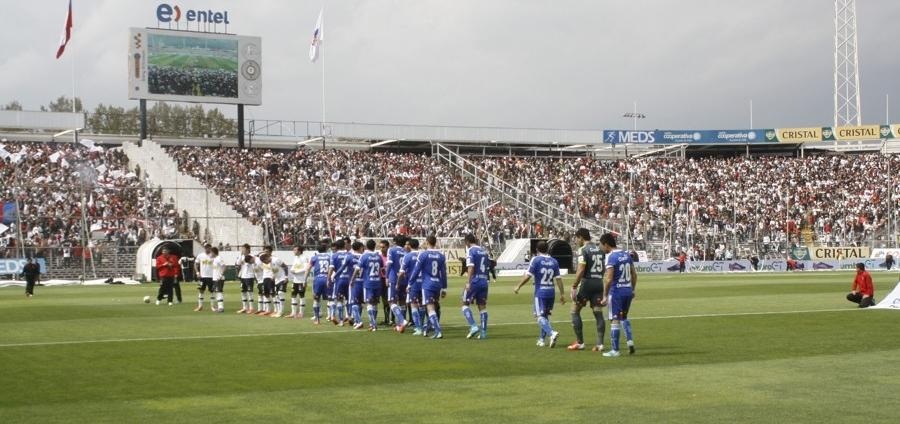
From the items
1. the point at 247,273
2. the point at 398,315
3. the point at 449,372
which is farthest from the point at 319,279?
the point at 449,372

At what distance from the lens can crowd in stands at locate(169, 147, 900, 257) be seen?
70438mm

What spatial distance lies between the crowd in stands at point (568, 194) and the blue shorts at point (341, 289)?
3717cm

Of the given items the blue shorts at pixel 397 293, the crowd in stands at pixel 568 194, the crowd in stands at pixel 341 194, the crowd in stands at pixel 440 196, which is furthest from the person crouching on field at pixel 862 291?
the crowd in stands at pixel 440 196

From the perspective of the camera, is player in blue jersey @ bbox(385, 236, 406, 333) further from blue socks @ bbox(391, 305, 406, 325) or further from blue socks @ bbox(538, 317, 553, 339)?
blue socks @ bbox(538, 317, 553, 339)

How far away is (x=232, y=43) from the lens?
77625 millimetres

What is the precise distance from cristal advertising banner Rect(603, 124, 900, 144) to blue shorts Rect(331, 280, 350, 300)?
7174cm

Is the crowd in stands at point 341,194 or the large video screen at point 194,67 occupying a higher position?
the large video screen at point 194,67

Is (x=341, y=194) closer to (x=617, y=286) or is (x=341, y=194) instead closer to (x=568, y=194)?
(x=568, y=194)

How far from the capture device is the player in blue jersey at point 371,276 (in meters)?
25.6

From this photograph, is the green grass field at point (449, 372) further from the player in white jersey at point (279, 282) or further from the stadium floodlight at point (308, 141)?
the stadium floodlight at point (308, 141)

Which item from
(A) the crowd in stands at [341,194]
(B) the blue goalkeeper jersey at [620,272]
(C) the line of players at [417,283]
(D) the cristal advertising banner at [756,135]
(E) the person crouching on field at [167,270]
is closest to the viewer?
(B) the blue goalkeeper jersey at [620,272]

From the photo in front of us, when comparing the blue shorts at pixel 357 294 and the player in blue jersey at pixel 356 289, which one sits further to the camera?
the blue shorts at pixel 357 294

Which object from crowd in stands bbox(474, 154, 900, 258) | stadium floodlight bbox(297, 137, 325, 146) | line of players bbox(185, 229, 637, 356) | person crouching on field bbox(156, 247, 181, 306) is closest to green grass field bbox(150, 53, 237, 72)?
stadium floodlight bbox(297, 137, 325, 146)

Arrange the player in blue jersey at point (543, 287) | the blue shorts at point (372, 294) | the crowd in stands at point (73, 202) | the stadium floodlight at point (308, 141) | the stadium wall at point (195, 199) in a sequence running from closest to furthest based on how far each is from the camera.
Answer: the player in blue jersey at point (543, 287)
the blue shorts at point (372, 294)
the crowd in stands at point (73, 202)
the stadium wall at point (195, 199)
the stadium floodlight at point (308, 141)
